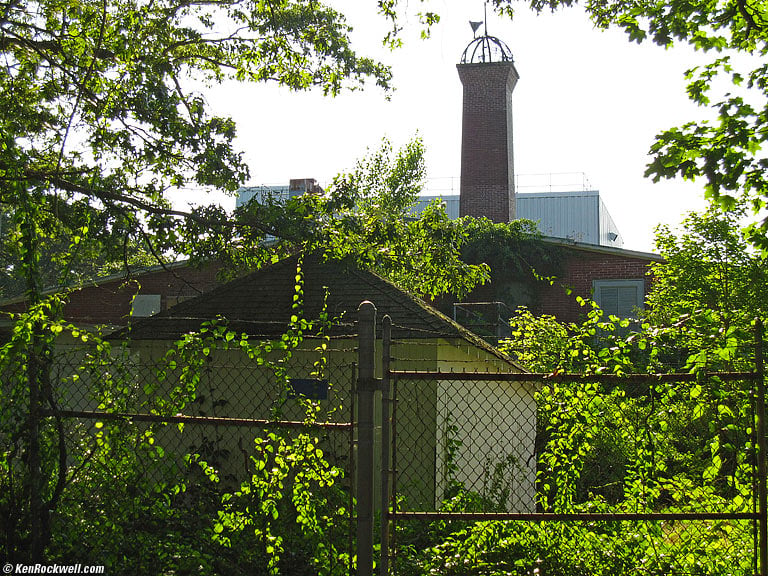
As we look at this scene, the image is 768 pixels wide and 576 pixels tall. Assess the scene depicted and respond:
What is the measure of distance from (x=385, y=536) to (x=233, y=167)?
8.25 metres

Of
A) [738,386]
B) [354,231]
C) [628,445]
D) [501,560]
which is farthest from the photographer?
[354,231]

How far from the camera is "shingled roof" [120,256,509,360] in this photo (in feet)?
25.9

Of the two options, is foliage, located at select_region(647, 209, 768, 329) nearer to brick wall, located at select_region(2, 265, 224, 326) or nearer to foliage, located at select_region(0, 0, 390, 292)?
foliage, located at select_region(0, 0, 390, 292)

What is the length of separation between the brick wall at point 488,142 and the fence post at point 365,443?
19.4 metres

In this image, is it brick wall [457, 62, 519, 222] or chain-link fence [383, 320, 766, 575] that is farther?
brick wall [457, 62, 519, 222]

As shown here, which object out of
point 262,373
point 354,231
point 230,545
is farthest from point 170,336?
point 230,545

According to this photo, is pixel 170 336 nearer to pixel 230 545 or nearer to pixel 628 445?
pixel 230 545

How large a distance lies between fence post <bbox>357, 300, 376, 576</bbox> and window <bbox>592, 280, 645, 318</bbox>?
16438mm

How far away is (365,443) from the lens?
4.23 m

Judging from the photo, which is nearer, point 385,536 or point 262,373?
point 385,536

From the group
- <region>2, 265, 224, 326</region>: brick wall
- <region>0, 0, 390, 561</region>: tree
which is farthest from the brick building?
<region>0, 0, 390, 561</region>: tree

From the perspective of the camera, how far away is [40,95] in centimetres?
1151

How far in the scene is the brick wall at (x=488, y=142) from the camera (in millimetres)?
23422

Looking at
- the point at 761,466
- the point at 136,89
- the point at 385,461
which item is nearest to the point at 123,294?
the point at 136,89
